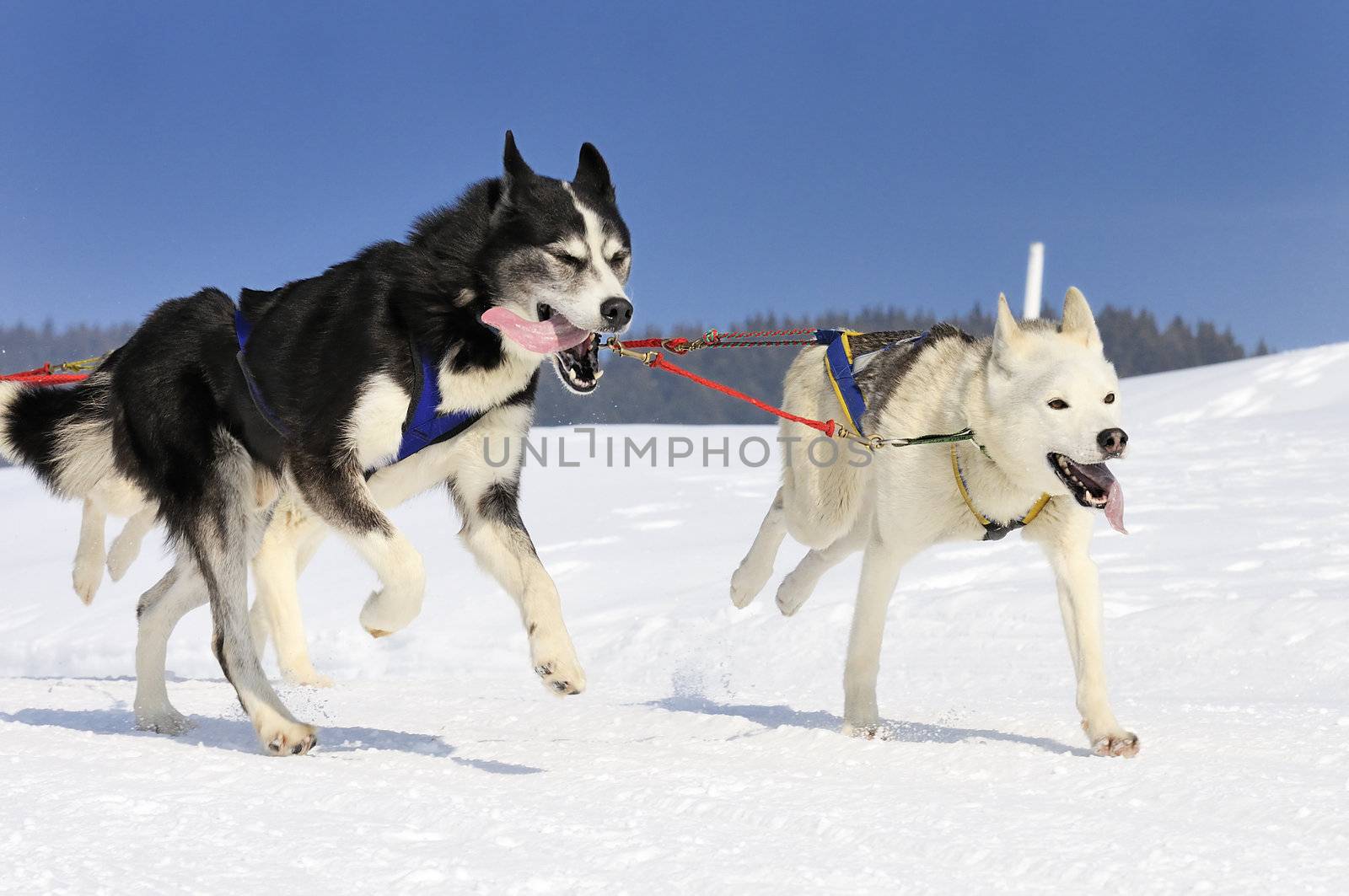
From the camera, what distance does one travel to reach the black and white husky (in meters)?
3.48

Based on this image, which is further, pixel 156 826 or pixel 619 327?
pixel 619 327

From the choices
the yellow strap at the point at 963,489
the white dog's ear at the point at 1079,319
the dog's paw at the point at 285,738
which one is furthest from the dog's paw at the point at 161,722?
the white dog's ear at the point at 1079,319

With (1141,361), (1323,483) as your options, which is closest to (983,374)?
(1323,483)

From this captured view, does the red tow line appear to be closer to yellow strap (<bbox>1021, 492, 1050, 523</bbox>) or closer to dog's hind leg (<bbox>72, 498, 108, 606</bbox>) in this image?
yellow strap (<bbox>1021, 492, 1050, 523</bbox>)

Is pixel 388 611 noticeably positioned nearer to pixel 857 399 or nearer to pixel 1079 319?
pixel 857 399

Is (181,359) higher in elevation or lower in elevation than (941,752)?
higher

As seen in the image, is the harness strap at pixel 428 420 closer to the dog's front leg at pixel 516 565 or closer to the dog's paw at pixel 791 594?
the dog's front leg at pixel 516 565

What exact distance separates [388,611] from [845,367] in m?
1.93

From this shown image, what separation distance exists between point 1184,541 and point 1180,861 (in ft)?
20.3

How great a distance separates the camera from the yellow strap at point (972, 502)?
12.6 feet

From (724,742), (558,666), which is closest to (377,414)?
(558,666)

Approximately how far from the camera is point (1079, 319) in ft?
12.4

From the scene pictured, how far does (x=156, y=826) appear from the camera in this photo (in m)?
2.51

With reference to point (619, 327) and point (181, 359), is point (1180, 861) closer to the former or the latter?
point (619, 327)
